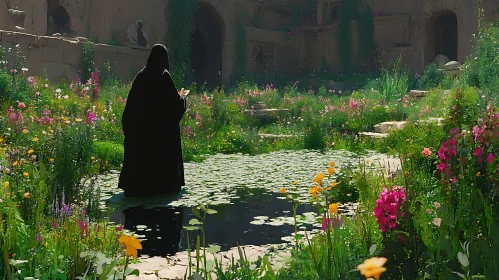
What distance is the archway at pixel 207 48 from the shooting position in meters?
22.5

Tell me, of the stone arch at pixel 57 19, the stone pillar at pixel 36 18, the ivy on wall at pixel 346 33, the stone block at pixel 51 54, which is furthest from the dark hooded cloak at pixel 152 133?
the ivy on wall at pixel 346 33

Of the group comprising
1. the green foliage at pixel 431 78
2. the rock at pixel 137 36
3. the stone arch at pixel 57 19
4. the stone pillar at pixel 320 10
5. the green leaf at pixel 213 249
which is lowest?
the green leaf at pixel 213 249

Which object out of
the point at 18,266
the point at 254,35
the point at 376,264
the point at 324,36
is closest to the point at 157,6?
the point at 254,35

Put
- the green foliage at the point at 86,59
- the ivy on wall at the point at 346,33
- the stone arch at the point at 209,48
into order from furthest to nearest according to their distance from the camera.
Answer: the ivy on wall at the point at 346,33
the stone arch at the point at 209,48
the green foliage at the point at 86,59

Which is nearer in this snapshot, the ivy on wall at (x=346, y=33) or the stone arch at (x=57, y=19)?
the stone arch at (x=57, y=19)

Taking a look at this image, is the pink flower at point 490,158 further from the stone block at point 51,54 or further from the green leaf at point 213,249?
the stone block at point 51,54

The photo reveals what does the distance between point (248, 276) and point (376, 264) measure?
1.74 m

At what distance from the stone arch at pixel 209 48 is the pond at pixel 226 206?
42.5ft

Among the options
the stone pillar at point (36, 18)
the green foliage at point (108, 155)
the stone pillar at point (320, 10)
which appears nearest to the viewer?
the green foliage at point (108, 155)

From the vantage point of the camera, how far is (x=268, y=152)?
11.1 meters

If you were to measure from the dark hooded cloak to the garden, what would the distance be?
348mm

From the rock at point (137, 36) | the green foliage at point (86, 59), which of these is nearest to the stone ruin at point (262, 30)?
the rock at point (137, 36)

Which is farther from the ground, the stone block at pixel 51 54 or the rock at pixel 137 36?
the rock at pixel 137 36

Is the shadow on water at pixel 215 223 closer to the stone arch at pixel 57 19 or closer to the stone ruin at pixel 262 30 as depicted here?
the stone ruin at pixel 262 30
